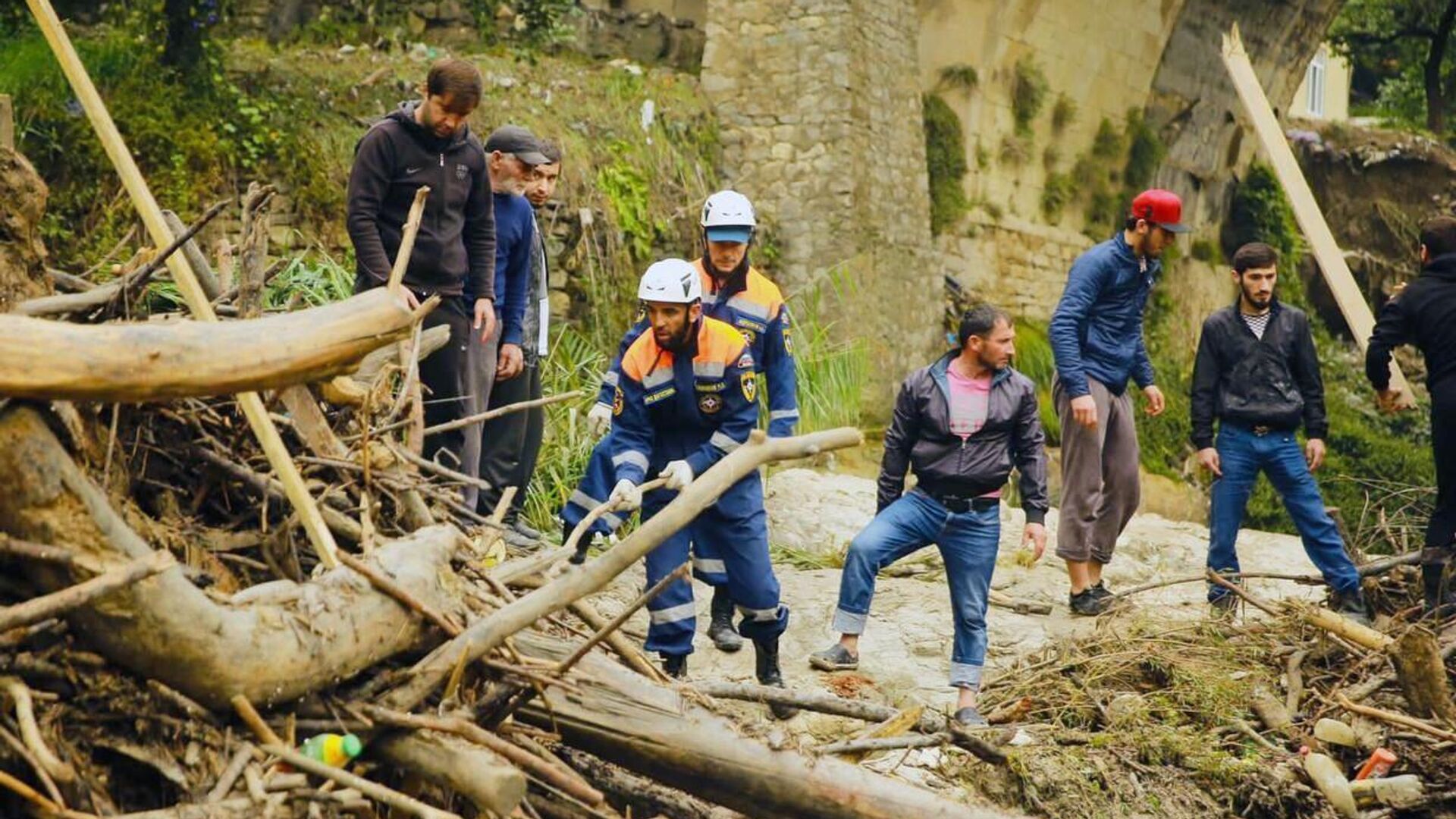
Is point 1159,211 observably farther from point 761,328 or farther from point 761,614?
point 761,614

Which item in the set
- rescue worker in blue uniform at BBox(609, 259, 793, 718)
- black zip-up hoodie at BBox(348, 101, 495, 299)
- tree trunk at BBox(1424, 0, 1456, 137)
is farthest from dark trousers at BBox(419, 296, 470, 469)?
tree trunk at BBox(1424, 0, 1456, 137)

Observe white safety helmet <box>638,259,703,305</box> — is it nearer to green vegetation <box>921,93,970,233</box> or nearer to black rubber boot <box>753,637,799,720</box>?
black rubber boot <box>753,637,799,720</box>

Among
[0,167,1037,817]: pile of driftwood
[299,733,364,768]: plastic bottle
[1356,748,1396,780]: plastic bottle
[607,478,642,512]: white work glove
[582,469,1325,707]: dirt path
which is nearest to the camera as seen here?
[0,167,1037,817]: pile of driftwood

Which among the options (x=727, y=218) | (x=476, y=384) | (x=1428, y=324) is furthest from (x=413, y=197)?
(x=1428, y=324)

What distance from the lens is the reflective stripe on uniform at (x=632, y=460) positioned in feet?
20.9

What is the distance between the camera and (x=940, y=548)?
23.0 feet

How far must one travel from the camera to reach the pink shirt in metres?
6.89

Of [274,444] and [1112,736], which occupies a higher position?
[274,444]

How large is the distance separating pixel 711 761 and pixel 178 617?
134cm

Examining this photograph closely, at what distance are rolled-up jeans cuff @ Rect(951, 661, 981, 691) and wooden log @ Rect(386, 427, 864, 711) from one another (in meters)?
2.54

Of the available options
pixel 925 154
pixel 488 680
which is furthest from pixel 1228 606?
pixel 925 154

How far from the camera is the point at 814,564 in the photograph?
938 cm

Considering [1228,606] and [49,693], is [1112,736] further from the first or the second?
[49,693]

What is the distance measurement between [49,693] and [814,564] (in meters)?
6.19
